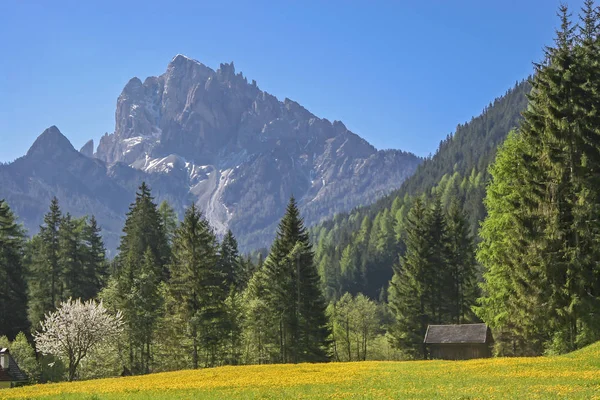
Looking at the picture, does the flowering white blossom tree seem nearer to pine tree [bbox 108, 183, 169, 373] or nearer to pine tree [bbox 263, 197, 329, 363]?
pine tree [bbox 108, 183, 169, 373]

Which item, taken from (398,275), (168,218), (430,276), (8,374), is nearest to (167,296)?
(8,374)

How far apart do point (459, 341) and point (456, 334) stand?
0.81 meters

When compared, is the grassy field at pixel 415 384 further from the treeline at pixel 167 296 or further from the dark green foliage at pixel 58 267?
the dark green foliage at pixel 58 267

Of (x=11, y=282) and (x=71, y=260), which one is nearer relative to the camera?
(x=11, y=282)

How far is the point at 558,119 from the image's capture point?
3672cm

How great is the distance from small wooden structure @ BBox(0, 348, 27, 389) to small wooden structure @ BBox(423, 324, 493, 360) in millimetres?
33404

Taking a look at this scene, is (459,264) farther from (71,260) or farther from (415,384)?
(71,260)

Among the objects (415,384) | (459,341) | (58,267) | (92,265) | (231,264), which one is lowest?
(415,384)

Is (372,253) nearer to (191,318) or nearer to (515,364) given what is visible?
(191,318)

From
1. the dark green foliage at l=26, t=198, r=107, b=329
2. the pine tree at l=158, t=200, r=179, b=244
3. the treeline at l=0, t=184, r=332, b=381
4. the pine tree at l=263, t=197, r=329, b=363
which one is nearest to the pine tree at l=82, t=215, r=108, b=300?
the dark green foliage at l=26, t=198, r=107, b=329

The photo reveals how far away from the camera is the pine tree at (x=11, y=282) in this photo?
2692 inches

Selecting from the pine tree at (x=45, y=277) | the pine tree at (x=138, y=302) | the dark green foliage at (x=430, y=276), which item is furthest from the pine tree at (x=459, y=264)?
the pine tree at (x=45, y=277)

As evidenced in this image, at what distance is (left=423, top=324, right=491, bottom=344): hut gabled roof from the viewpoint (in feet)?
182

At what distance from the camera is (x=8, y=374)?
161 ft
